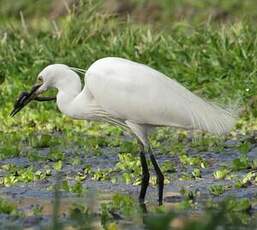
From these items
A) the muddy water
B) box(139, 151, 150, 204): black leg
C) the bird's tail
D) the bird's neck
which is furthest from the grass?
the bird's neck

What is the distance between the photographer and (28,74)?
11445 millimetres

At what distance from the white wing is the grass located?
46cm

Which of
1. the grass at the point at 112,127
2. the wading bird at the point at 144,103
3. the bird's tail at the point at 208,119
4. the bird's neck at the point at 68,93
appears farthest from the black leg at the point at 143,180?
the bird's neck at the point at 68,93

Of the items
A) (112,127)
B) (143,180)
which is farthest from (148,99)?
(112,127)

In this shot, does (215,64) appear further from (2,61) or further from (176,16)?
(176,16)

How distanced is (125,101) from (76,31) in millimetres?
4849

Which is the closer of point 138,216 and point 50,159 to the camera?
point 138,216

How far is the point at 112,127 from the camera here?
10102 mm

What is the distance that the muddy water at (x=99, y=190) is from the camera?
6.81 meters

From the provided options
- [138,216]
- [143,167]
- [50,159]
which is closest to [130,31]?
[50,159]

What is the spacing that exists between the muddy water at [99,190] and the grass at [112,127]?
0.13ft

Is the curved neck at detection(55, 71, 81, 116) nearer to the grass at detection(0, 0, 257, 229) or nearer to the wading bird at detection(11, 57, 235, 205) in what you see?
the wading bird at detection(11, 57, 235, 205)

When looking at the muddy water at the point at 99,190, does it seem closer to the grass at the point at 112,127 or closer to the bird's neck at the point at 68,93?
the grass at the point at 112,127

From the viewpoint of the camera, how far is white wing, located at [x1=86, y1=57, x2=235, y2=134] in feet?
24.4
